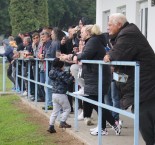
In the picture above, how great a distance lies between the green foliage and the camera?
195ft

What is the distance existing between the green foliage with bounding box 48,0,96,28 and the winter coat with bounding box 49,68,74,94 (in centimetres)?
5035

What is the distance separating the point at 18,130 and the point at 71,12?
52.2 meters

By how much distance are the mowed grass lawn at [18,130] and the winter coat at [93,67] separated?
1.18m

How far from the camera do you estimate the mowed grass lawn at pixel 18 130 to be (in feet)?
27.2

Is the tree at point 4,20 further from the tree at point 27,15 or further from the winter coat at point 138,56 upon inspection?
the winter coat at point 138,56

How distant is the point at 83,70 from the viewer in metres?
8.02

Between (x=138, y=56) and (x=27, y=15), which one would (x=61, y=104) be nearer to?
(x=138, y=56)

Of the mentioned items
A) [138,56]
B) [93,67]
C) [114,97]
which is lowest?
[114,97]

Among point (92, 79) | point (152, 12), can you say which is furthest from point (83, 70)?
point (152, 12)

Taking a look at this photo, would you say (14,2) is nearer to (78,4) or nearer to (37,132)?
(78,4)

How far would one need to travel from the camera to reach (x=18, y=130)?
30.7 ft

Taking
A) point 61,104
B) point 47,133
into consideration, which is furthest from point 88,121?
point 47,133

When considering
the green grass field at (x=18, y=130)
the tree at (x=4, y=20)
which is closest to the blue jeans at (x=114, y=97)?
the green grass field at (x=18, y=130)

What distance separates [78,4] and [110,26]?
184ft
